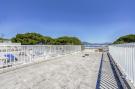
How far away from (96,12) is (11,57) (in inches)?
992

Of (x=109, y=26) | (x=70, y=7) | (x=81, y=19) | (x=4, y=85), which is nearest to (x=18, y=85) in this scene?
(x=4, y=85)

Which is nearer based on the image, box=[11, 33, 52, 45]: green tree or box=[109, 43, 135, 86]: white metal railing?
box=[109, 43, 135, 86]: white metal railing

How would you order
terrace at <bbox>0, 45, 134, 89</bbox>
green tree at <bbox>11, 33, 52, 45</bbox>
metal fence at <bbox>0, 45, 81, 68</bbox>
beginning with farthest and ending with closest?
1. green tree at <bbox>11, 33, 52, 45</bbox>
2. metal fence at <bbox>0, 45, 81, 68</bbox>
3. terrace at <bbox>0, 45, 134, 89</bbox>

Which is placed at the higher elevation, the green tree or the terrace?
the green tree

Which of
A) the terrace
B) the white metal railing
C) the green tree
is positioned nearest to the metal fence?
the terrace

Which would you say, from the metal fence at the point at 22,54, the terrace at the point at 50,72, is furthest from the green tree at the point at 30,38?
the metal fence at the point at 22,54

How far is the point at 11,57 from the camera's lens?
9.91 m

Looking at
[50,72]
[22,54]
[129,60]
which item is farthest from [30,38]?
[129,60]

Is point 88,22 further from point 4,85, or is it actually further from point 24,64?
point 4,85

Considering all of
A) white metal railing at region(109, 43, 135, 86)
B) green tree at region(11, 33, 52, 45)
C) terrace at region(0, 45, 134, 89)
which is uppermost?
green tree at region(11, 33, 52, 45)

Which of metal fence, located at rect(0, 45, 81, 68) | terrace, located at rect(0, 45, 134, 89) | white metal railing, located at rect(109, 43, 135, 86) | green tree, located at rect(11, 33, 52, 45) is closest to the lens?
Result: white metal railing, located at rect(109, 43, 135, 86)

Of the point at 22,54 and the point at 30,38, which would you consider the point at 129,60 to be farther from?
the point at 30,38

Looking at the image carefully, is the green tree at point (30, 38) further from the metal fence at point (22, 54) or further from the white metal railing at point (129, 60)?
the white metal railing at point (129, 60)

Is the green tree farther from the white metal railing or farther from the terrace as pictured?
the white metal railing
